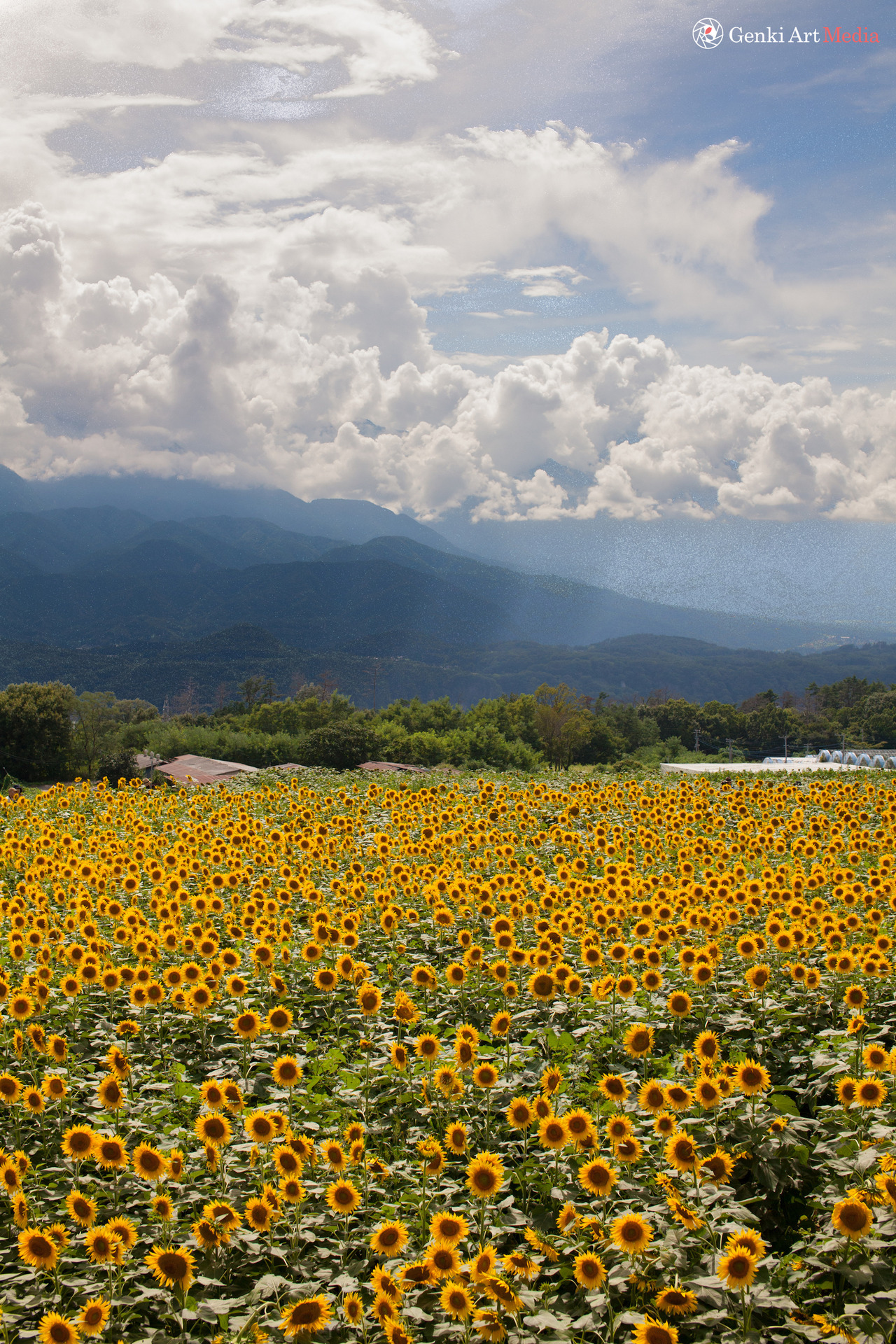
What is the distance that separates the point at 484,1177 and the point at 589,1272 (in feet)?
2.10

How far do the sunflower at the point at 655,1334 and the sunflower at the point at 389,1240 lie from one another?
1.15 meters

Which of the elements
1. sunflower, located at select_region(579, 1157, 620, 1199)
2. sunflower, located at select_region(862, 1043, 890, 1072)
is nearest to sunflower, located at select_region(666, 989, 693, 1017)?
sunflower, located at select_region(862, 1043, 890, 1072)

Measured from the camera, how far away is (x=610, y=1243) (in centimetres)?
416

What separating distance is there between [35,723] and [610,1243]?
4857 cm

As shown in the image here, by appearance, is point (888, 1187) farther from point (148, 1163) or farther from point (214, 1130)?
point (148, 1163)

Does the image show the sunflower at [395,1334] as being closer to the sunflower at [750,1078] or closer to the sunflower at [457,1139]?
the sunflower at [457,1139]

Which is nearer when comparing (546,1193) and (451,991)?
(546,1193)

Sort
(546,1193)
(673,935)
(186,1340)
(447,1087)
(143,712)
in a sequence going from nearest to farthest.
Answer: (186,1340), (546,1193), (447,1087), (673,935), (143,712)

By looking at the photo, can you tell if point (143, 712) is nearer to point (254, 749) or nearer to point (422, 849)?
point (254, 749)

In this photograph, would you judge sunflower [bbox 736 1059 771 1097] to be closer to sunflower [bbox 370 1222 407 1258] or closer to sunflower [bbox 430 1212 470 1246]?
sunflower [bbox 430 1212 470 1246]

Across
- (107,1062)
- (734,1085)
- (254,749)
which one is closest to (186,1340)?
(107,1062)

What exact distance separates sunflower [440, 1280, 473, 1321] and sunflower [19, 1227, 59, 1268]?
1.89 metres

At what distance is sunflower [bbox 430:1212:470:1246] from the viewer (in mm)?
4004

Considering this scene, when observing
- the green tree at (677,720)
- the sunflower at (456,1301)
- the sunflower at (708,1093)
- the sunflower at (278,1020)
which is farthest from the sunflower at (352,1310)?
the green tree at (677,720)
